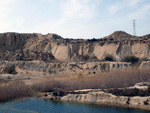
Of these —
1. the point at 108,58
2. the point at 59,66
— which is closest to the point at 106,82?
the point at 59,66

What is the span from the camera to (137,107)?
60.0 ft

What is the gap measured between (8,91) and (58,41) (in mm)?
31629

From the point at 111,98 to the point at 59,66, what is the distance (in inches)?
826

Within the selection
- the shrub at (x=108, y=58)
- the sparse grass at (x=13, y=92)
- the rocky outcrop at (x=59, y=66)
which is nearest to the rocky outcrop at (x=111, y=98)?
the sparse grass at (x=13, y=92)

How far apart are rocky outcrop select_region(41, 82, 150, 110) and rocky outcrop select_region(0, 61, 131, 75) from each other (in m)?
11.8

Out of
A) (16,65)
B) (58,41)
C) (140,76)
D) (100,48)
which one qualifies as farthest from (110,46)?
(140,76)

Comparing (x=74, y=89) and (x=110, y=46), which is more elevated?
(x=110, y=46)

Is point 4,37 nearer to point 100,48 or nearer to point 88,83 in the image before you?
point 100,48

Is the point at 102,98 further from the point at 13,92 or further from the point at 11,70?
the point at 11,70

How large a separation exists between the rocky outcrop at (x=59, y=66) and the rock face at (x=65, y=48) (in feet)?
13.2

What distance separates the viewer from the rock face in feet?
139

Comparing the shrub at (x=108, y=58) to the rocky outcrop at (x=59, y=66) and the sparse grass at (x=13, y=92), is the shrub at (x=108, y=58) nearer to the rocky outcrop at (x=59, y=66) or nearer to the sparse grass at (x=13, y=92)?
the rocky outcrop at (x=59, y=66)

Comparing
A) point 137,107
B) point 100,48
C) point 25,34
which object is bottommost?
point 137,107

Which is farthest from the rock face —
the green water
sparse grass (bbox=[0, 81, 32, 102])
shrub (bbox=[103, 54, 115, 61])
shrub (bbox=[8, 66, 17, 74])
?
the green water
